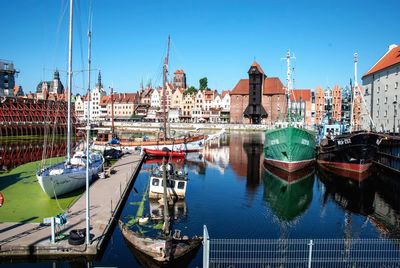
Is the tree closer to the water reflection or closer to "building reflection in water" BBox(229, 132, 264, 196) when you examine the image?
"building reflection in water" BBox(229, 132, 264, 196)

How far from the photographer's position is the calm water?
21567mm

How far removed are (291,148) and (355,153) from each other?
7038mm

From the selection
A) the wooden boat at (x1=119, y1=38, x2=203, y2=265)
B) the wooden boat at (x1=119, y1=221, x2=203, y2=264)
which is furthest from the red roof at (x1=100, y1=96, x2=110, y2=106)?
the wooden boat at (x1=119, y1=221, x2=203, y2=264)

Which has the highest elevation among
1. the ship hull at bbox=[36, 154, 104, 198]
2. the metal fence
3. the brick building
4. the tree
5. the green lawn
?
the tree

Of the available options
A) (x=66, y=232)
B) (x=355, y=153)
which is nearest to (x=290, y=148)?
(x=355, y=153)

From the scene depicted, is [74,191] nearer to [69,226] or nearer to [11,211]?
[11,211]

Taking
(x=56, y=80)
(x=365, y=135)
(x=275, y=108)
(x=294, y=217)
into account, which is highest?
(x=56, y=80)

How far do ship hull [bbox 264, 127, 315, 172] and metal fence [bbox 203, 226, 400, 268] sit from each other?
21562 mm

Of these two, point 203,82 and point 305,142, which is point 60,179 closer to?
point 305,142

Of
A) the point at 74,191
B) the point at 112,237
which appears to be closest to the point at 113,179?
the point at 74,191

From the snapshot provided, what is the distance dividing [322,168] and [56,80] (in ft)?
520

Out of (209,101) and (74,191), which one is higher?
(209,101)

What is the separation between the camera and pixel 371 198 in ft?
101

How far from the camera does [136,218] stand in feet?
74.4
